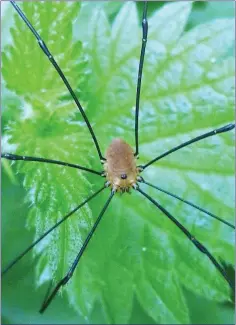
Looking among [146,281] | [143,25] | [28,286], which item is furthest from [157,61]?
[28,286]

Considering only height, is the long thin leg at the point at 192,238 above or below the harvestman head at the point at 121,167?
below

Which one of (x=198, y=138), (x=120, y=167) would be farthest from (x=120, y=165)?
(x=198, y=138)

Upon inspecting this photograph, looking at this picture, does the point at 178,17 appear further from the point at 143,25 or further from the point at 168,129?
the point at 168,129

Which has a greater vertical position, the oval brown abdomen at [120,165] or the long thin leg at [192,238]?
the oval brown abdomen at [120,165]

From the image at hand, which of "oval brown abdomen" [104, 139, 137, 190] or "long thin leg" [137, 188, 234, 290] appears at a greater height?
"oval brown abdomen" [104, 139, 137, 190]

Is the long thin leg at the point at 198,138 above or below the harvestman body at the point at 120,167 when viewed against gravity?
above

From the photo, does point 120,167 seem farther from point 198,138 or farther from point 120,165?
point 198,138

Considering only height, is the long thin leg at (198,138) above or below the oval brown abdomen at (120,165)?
above

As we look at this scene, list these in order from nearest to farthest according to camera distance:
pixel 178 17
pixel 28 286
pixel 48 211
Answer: pixel 48 211 < pixel 178 17 < pixel 28 286
